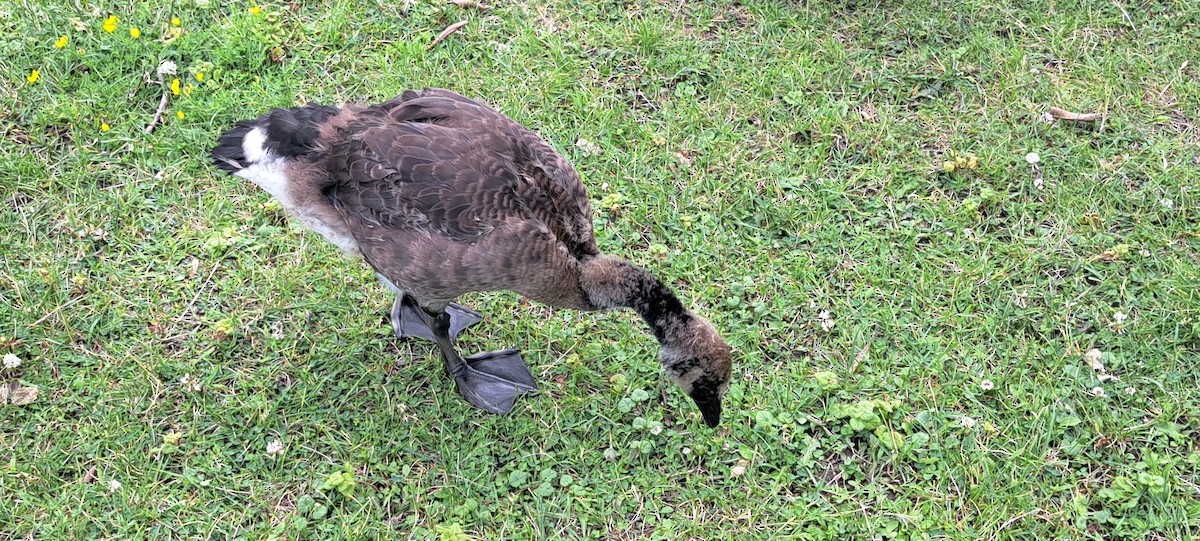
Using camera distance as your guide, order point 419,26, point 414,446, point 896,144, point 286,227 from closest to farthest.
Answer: point 414,446, point 286,227, point 896,144, point 419,26

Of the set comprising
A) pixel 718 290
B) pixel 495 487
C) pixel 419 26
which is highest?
pixel 419 26

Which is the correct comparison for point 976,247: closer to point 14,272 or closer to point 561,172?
point 561,172

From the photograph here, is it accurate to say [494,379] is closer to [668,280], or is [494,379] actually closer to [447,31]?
[668,280]

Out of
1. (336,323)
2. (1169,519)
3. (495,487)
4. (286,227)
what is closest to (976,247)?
(1169,519)

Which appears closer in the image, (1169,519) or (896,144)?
(1169,519)

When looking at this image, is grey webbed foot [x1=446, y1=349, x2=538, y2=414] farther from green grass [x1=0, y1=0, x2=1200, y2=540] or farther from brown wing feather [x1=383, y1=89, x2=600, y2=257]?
brown wing feather [x1=383, y1=89, x2=600, y2=257]

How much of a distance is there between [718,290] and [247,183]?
9.18 feet

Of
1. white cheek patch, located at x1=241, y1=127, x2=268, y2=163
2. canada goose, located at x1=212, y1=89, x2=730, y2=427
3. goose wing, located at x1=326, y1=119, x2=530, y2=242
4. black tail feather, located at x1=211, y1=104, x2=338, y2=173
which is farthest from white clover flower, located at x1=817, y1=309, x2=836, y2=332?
white cheek patch, located at x1=241, y1=127, x2=268, y2=163

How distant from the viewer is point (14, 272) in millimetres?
4934

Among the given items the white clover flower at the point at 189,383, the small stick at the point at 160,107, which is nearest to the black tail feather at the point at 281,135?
the white clover flower at the point at 189,383

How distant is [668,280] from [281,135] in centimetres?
215

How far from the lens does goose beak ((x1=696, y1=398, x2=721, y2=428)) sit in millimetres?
4277

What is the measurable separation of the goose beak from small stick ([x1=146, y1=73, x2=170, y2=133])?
12.3 feet

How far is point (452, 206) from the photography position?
3826mm
